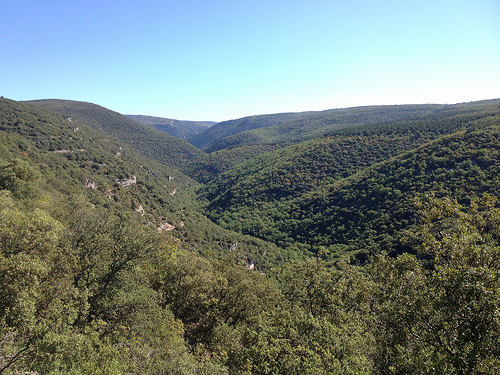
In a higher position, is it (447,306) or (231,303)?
(447,306)

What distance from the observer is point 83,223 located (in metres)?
19.9

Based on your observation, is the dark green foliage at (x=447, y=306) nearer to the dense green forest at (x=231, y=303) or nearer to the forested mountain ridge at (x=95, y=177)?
the dense green forest at (x=231, y=303)

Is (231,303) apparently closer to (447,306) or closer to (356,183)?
(447,306)

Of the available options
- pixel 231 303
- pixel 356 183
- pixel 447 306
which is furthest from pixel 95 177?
pixel 356 183

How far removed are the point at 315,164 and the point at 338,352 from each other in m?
144

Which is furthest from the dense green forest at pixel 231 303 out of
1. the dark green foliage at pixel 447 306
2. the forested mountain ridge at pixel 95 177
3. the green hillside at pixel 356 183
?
the green hillside at pixel 356 183

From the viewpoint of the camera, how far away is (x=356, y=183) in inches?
4284

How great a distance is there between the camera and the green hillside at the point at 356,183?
80.1 m

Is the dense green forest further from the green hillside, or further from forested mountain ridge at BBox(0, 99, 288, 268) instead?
the green hillside

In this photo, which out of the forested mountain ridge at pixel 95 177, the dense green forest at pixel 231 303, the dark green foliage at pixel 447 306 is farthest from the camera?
the forested mountain ridge at pixel 95 177

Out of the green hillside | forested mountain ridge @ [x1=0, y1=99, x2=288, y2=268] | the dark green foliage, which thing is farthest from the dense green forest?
the green hillside

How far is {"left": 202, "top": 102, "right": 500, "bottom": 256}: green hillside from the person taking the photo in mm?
80144

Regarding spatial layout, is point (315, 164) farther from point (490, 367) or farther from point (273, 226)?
point (490, 367)

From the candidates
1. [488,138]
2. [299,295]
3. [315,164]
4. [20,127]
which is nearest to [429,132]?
[488,138]
